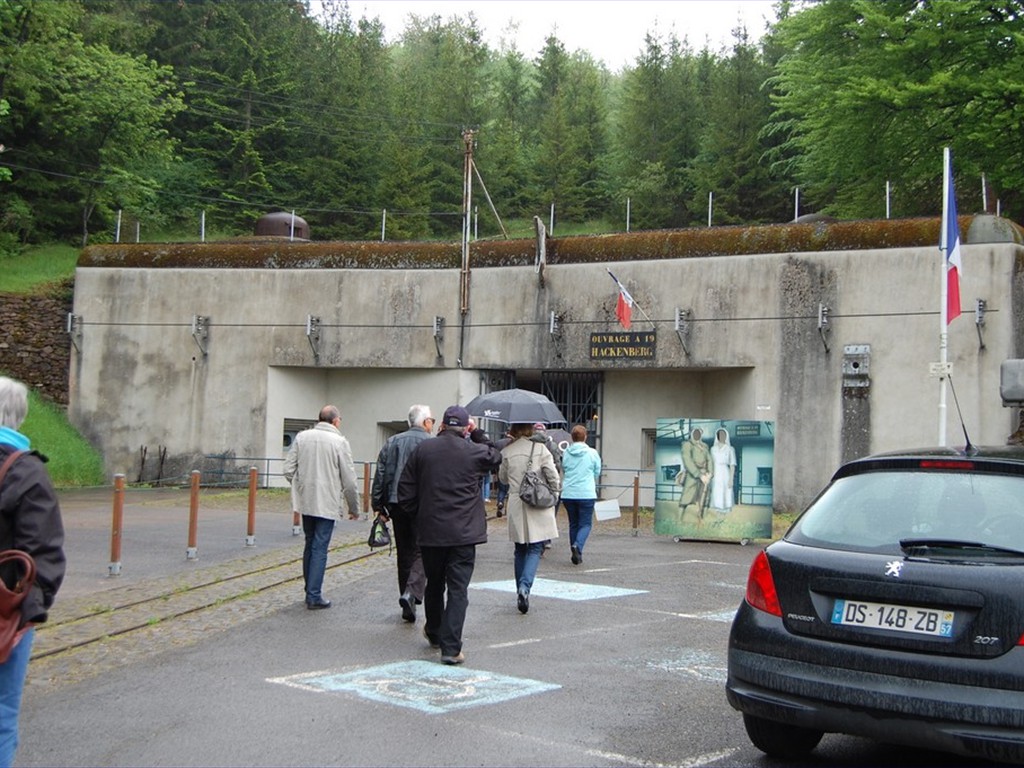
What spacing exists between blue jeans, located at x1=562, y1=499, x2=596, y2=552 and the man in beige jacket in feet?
13.5

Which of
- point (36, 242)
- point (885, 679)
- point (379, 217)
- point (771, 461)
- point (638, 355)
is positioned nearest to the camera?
point (885, 679)

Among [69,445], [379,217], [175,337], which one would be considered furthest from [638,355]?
[379,217]

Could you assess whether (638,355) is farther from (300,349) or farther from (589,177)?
(589,177)

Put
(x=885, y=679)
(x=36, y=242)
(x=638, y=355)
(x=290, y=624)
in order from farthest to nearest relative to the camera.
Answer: (x=36, y=242) → (x=638, y=355) → (x=290, y=624) → (x=885, y=679)

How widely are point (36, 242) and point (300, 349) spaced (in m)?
18.1

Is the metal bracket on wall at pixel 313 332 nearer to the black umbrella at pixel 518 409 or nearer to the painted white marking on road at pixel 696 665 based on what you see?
the black umbrella at pixel 518 409

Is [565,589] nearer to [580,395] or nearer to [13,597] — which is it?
[13,597]

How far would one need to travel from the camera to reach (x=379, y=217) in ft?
141

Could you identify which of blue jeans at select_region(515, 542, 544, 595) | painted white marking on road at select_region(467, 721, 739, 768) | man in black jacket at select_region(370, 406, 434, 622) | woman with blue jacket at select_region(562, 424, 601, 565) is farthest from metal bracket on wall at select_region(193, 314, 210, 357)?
painted white marking on road at select_region(467, 721, 739, 768)

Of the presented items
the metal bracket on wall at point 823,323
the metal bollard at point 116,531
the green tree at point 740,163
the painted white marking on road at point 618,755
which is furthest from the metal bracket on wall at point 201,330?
the green tree at point 740,163

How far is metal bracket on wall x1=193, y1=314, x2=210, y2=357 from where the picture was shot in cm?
2581

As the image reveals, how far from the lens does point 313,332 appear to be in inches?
995

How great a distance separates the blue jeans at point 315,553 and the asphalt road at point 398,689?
0.21m

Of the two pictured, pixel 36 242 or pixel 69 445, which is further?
pixel 36 242
